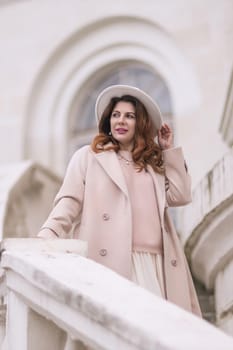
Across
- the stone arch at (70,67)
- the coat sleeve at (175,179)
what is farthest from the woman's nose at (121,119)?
the stone arch at (70,67)

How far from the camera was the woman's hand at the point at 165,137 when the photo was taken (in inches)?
165

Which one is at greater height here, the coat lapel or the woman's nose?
the woman's nose

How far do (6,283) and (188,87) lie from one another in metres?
7.00

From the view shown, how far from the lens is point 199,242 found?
5613 mm

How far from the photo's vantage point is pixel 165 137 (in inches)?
166

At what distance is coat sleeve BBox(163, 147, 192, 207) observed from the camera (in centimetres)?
409

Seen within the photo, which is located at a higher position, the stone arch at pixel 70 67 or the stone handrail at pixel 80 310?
the stone arch at pixel 70 67

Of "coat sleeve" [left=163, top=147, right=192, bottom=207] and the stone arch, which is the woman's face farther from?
the stone arch

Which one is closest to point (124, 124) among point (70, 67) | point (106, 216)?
point (106, 216)

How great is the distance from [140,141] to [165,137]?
0.58 feet

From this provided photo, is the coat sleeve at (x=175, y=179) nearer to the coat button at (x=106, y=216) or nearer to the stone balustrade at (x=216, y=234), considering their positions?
the coat button at (x=106, y=216)

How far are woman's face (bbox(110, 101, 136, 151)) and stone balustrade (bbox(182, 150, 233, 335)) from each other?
1.07 metres

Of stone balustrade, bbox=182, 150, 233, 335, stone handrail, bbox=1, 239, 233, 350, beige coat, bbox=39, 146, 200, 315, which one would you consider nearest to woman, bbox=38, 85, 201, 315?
beige coat, bbox=39, 146, 200, 315

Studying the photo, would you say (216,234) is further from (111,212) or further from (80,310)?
(80,310)
